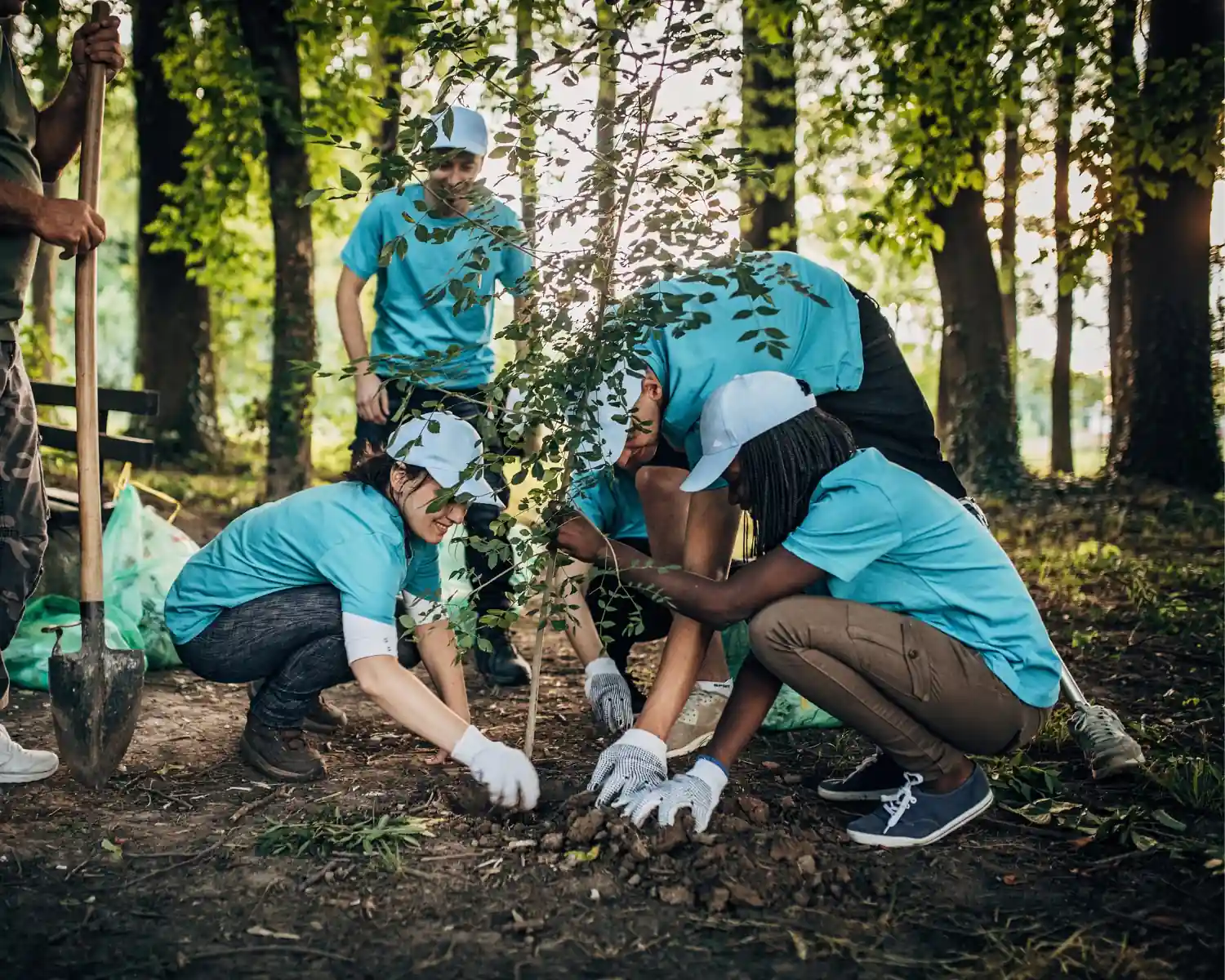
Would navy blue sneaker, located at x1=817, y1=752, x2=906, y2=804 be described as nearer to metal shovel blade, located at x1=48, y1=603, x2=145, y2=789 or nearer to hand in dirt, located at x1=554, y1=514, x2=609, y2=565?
hand in dirt, located at x1=554, y1=514, x2=609, y2=565

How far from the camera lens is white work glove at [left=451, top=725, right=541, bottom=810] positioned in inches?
107

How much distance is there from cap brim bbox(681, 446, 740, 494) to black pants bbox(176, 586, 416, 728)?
1072mm

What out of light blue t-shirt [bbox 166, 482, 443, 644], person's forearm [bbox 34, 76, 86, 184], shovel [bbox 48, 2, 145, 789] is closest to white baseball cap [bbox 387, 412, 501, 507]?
light blue t-shirt [bbox 166, 482, 443, 644]

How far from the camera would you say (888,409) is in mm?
3338

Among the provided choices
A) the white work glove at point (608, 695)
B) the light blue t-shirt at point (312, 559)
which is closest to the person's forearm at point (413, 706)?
the light blue t-shirt at point (312, 559)

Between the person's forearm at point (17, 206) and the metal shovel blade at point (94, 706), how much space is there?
1.15 meters

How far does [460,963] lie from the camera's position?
6.98 feet

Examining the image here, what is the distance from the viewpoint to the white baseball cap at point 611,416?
8.80ft

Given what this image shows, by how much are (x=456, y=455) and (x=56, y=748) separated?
5.23 feet

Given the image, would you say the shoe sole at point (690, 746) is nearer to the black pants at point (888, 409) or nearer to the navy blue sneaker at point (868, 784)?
the navy blue sneaker at point (868, 784)

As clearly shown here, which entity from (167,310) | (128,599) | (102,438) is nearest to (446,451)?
(128,599)

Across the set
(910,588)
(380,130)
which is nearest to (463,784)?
(910,588)

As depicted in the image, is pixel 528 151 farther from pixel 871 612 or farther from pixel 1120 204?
pixel 1120 204

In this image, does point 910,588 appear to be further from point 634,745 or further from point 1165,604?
point 1165,604
